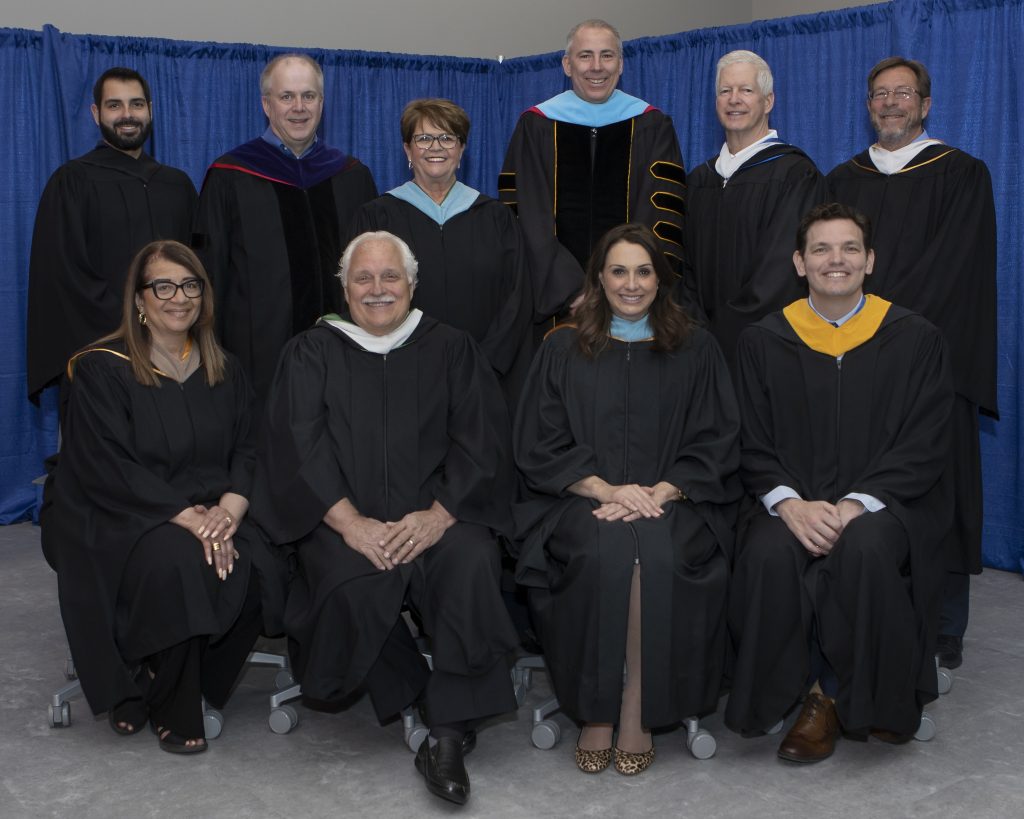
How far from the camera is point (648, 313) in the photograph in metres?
Result: 3.82

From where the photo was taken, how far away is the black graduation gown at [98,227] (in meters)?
5.10

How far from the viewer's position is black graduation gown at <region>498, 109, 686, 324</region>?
183 inches

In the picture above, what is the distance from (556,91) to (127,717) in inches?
176

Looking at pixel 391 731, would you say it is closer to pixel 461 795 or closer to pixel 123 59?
pixel 461 795

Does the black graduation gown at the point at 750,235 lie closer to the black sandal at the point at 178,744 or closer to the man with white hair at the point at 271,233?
the man with white hair at the point at 271,233

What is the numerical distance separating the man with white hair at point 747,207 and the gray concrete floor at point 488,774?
1482 mm

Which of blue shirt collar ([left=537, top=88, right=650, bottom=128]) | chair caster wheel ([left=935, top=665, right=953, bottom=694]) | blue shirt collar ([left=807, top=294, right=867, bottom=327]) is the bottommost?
chair caster wheel ([left=935, top=665, right=953, bottom=694])

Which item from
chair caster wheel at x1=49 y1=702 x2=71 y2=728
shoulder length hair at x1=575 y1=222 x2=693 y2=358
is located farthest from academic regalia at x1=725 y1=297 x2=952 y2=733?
chair caster wheel at x1=49 y1=702 x2=71 y2=728

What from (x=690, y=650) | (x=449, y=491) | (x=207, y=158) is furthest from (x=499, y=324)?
(x=207, y=158)

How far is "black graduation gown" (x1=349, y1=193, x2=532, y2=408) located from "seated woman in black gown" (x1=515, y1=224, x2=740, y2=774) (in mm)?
563

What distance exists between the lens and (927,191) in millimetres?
4320

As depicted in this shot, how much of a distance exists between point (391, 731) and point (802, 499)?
1.42 meters

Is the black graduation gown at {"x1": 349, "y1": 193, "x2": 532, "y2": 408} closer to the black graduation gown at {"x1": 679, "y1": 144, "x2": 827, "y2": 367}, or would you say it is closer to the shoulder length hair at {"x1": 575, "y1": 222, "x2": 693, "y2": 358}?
the shoulder length hair at {"x1": 575, "y1": 222, "x2": 693, "y2": 358}

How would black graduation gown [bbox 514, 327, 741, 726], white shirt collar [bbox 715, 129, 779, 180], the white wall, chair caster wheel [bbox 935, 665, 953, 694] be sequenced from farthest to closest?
the white wall → white shirt collar [bbox 715, 129, 779, 180] → chair caster wheel [bbox 935, 665, 953, 694] → black graduation gown [bbox 514, 327, 741, 726]
